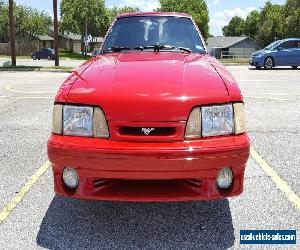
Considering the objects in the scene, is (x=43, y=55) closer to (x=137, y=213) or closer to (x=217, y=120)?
(x=137, y=213)

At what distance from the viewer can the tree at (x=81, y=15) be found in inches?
2901

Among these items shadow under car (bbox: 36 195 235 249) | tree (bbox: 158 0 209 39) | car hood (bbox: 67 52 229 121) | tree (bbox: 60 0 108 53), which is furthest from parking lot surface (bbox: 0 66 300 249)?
tree (bbox: 158 0 209 39)

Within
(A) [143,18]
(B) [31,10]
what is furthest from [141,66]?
(B) [31,10]

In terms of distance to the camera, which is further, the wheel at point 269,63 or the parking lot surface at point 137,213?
the wheel at point 269,63

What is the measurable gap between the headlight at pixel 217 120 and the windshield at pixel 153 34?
1677 mm

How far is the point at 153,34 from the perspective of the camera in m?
5.10

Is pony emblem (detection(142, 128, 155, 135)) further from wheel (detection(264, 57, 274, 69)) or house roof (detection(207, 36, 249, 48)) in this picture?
house roof (detection(207, 36, 249, 48))

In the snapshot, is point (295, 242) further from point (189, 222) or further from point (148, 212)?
point (148, 212)

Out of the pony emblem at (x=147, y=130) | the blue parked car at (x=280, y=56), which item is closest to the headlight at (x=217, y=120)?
the pony emblem at (x=147, y=130)

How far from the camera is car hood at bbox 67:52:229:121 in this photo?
3.25 metres

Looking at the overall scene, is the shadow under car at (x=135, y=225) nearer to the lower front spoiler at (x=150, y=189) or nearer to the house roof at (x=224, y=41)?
the lower front spoiler at (x=150, y=189)

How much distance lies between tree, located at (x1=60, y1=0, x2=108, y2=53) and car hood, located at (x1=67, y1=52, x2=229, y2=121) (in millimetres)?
70966

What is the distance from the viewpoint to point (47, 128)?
7.62 metres

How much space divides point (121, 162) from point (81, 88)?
0.71m
